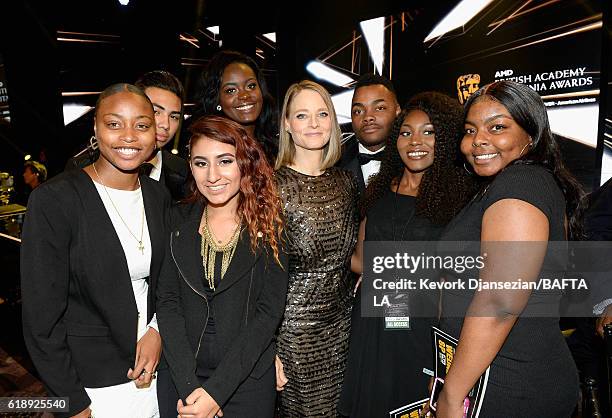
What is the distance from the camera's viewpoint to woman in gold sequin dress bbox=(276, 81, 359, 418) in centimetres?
226

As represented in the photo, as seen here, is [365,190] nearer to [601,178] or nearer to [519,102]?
[519,102]

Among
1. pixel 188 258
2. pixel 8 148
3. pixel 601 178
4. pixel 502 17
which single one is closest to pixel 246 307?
pixel 188 258

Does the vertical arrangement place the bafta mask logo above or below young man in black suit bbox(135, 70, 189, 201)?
above

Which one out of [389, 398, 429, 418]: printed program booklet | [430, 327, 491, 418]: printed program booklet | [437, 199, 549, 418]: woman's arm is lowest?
[389, 398, 429, 418]: printed program booklet

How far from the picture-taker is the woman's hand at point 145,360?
6.14 feet

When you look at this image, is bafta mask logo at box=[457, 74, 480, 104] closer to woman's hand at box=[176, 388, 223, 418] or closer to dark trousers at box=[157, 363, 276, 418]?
dark trousers at box=[157, 363, 276, 418]

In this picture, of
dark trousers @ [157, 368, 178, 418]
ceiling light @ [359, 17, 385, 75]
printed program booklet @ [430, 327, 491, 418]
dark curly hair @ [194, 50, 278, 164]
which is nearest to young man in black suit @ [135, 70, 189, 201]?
dark curly hair @ [194, 50, 278, 164]

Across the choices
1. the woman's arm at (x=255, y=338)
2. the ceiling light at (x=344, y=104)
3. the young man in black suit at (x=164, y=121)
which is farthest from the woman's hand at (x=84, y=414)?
the ceiling light at (x=344, y=104)

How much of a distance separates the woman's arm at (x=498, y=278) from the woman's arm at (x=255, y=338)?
732 millimetres

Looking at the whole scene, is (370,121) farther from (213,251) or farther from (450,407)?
(450,407)

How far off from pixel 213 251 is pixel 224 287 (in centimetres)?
17

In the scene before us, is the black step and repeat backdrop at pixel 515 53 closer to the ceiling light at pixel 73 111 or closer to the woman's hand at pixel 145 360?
the woman's hand at pixel 145 360

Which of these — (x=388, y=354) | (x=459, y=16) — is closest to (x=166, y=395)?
(x=388, y=354)

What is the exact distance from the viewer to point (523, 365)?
151 cm
